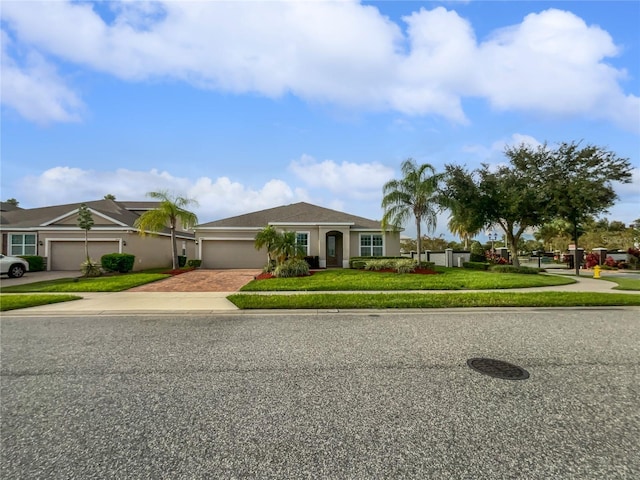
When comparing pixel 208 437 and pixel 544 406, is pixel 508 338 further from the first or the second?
pixel 208 437

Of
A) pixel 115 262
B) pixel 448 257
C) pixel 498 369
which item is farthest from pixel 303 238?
pixel 498 369

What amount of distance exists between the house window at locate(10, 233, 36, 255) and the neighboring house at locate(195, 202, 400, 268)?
1051 cm

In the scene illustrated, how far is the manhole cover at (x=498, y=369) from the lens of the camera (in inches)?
166

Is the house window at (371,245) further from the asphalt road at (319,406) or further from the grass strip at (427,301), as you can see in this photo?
the asphalt road at (319,406)

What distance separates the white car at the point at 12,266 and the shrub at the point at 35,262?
2.50 meters

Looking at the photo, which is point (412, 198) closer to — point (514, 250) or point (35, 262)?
point (514, 250)

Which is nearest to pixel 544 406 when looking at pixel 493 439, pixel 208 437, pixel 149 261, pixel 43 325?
pixel 493 439

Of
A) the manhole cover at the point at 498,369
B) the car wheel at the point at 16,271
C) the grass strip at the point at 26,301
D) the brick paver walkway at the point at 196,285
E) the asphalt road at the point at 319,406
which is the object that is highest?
the car wheel at the point at 16,271

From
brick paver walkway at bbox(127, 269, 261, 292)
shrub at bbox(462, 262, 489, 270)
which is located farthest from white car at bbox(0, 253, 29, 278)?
shrub at bbox(462, 262, 489, 270)

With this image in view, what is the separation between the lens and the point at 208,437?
114 inches

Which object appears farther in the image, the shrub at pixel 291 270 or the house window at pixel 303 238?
the house window at pixel 303 238

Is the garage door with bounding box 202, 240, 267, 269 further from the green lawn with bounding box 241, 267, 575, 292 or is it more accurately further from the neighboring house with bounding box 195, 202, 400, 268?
the green lawn with bounding box 241, 267, 575, 292

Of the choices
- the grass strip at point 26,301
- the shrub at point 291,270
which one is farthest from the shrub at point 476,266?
the grass strip at point 26,301

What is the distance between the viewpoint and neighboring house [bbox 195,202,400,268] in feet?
72.8
